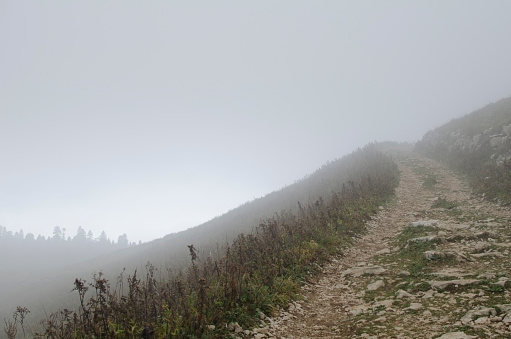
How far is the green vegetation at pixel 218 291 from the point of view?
4.75m

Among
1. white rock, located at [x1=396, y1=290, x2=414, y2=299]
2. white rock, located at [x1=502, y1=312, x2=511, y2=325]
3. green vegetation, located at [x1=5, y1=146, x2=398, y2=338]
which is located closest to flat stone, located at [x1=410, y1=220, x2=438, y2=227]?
green vegetation, located at [x1=5, y1=146, x2=398, y2=338]

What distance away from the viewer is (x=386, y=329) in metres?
4.77

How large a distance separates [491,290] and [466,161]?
18818mm

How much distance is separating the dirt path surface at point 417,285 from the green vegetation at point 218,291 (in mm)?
477

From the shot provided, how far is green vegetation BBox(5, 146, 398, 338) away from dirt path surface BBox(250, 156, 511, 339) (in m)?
0.48

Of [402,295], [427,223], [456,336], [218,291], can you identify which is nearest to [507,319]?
[456,336]

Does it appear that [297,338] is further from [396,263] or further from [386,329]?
[396,263]

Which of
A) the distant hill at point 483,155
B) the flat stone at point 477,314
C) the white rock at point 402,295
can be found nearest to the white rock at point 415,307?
the white rock at point 402,295

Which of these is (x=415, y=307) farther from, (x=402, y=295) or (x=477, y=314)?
(x=477, y=314)

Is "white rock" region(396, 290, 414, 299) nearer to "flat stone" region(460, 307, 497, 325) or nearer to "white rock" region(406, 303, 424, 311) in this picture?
"white rock" region(406, 303, 424, 311)

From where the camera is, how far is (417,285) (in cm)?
636

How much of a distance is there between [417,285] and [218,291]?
4435 mm

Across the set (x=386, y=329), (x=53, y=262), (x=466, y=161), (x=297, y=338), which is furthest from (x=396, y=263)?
(x=53, y=262)

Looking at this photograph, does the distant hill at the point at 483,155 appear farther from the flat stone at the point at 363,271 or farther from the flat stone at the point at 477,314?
the flat stone at the point at 477,314
